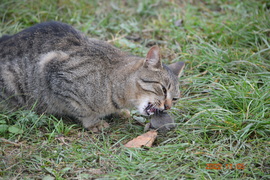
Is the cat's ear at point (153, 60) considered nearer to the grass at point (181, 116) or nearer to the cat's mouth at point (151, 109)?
the cat's mouth at point (151, 109)

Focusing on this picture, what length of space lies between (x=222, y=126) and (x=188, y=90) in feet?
4.07

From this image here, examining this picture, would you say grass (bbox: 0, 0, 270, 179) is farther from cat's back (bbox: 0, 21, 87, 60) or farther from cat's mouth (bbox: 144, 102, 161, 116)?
cat's back (bbox: 0, 21, 87, 60)

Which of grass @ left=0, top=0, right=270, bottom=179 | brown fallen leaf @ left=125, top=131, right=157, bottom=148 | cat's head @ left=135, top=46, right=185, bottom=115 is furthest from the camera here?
cat's head @ left=135, top=46, right=185, bottom=115

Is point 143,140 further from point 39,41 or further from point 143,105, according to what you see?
point 39,41

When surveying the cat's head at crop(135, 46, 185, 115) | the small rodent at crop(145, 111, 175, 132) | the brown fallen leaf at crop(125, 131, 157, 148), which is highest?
the cat's head at crop(135, 46, 185, 115)

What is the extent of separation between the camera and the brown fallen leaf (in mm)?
3916

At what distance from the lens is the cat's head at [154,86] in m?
4.17

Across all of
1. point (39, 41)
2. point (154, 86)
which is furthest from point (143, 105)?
point (39, 41)

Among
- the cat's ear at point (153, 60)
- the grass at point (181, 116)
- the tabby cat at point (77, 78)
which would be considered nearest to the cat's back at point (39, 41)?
the tabby cat at point (77, 78)

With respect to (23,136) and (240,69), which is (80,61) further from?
(240,69)

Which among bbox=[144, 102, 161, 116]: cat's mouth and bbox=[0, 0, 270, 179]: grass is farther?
bbox=[144, 102, 161, 116]: cat's mouth

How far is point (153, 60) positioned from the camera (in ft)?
13.9

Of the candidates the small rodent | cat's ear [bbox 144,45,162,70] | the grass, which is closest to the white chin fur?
the small rodent

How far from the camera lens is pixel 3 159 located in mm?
3510
